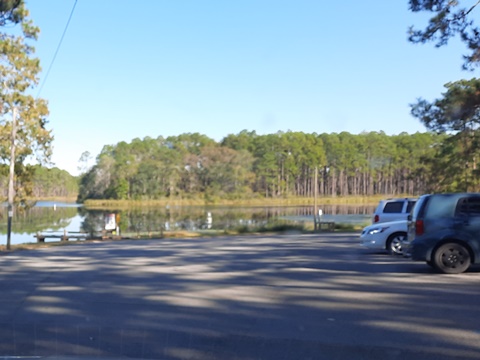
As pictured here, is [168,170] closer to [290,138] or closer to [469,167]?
[290,138]

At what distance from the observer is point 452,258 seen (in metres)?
14.4

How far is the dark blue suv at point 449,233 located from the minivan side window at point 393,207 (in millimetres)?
8428

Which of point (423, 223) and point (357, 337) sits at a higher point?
point (423, 223)

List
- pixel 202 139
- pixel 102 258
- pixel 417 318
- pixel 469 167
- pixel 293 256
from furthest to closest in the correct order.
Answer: pixel 202 139 → pixel 469 167 → pixel 102 258 → pixel 293 256 → pixel 417 318

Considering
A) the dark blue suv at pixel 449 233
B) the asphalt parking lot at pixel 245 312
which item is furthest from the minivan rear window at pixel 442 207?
the asphalt parking lot at pixel 245 312

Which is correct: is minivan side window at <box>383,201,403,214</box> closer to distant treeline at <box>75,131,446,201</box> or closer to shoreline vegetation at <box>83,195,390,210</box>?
distant treeline at <box>75,131,446,201</box>

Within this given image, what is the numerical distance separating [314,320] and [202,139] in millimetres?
100221

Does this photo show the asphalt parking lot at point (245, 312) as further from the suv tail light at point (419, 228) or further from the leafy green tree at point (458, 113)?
the leafy green tree at point (458, 113)

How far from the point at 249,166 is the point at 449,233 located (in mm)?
84529

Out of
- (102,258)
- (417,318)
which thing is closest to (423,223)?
(417,318)

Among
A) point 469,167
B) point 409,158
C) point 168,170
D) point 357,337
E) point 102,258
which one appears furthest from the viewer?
point 168,170

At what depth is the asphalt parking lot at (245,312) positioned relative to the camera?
7809 millimetres

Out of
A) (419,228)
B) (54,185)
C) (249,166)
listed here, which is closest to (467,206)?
(419,228)

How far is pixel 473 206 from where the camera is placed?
47.1 ft
